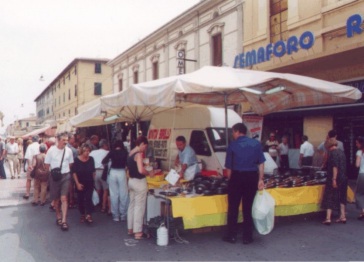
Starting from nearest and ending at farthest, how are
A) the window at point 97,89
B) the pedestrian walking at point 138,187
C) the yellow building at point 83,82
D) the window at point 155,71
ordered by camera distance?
the pedestrian walking at point 138,187
the window at point 155,71
the yellow building at point 83,82
the window at point 97,89

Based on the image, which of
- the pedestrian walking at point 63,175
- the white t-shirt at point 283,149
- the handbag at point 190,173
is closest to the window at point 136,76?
the white t-shirt at point 283,149

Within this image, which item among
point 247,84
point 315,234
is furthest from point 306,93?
point 315,234

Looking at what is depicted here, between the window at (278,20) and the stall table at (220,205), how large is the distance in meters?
8.74

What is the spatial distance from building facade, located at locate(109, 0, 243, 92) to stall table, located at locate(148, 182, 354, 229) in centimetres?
1069

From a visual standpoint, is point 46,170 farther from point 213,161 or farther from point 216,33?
point 216,33

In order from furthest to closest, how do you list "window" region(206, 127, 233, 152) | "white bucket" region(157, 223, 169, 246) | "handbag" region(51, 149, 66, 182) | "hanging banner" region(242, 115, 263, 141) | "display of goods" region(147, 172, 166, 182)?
"hanging banner" region(242, 115, 263, 141) < "window" region(206, 127, 233, 152) < "display of goods" region(147, 172, 166, 182) < "handbag" region(51, 149, 66, 182) < "white bucket" region(157, 223, 169, 246)

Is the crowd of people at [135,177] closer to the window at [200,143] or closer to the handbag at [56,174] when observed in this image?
the handbag at [56,174]

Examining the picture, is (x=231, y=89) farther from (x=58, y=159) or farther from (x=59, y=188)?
(x=59, y=188)

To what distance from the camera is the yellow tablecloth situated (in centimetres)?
584

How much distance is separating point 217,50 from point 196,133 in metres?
9.68

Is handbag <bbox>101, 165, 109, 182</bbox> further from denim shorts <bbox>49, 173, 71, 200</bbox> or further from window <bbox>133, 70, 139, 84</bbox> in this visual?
window <bbox>133, 70, 139, 84</bbox>

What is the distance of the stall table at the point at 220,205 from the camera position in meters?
5.84

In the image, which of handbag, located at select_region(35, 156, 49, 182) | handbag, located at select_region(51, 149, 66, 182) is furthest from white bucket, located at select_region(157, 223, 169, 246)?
handbag, located at select_region(35, 156, 49, 182)

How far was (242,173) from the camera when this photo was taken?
587cm
